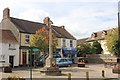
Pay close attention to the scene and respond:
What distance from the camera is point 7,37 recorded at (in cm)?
4469

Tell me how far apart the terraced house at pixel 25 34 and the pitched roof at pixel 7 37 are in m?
0.79

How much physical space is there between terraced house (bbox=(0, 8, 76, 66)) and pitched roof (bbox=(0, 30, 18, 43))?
788mm

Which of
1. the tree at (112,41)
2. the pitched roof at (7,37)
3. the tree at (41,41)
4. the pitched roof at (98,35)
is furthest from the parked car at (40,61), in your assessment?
the pitched roof at (98,35)

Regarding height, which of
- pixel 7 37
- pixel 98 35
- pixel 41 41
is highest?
pixel 98 35

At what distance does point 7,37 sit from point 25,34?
4196 millimetres

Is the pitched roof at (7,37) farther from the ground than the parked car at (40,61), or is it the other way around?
the pitched roof at (7,37)

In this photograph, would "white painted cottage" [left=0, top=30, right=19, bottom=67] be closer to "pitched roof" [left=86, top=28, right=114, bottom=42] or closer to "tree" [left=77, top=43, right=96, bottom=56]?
"tree" [left=77, top=43, right=96, bottom=56]

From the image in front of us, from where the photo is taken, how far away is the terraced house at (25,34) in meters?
47.0

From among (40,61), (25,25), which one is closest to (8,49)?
(40,61)

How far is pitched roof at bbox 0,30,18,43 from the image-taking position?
1692 inches

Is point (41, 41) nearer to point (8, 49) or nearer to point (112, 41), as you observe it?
point (8, 49)

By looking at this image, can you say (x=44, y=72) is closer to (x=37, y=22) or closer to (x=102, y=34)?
(x=37, y=22)

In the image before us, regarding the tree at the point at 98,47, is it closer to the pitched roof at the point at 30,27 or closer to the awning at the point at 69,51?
the awning at the point at 69,51

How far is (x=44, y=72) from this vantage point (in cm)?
2805
